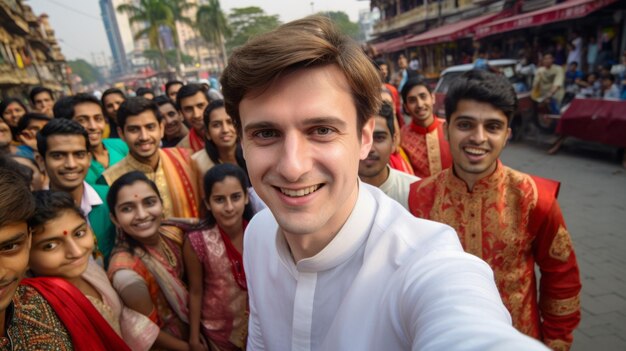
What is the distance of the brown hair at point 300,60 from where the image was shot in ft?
3.39

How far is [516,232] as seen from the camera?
171cm

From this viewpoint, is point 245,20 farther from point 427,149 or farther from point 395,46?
point 427,149

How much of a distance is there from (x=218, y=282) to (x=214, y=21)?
129ft

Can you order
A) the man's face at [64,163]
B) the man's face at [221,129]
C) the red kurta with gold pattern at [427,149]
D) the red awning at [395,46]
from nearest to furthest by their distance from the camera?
the man's face at [64,163], the man's face at [221,129], the red kurta with gold pattern at [427,149], the red awning at [395,46]

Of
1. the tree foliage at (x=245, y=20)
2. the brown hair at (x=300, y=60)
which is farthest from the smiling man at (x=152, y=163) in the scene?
the tree foliage at (x=245, y=20)

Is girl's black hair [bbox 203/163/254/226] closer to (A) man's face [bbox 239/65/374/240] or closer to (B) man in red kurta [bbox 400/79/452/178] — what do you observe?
(A) man's face [bbox 239/65/374/240]

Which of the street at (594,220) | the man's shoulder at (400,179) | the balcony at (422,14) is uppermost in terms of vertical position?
the balcony at (422,14)

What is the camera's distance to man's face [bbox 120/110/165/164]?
114 inches

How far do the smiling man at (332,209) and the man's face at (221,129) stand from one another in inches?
77.8

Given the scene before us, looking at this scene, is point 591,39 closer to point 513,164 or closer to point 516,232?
point 513,164

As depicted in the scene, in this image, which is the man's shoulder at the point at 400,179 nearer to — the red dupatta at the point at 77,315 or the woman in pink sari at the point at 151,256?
the woman in pink sari at the point at 151,256

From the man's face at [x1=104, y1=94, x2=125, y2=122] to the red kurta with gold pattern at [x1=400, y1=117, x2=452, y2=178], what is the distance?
3.91 metres

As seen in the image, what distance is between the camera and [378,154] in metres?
2.36

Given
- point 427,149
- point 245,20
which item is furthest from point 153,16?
point 427,149
